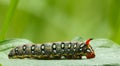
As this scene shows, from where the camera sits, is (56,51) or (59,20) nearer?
(56,51)

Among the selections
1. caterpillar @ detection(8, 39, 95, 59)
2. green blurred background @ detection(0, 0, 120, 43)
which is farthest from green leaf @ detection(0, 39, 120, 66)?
green blurred background @ detection(0, 0, 120, 43)

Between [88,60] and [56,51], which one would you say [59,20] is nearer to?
[56,51]

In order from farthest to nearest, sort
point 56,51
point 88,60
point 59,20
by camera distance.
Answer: point 59,20, point 56,51, point 88,60

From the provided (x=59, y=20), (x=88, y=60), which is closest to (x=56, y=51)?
(x=88, y=60)

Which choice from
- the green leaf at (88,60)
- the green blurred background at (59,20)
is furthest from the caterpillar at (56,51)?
the green blurred background at (59,20)

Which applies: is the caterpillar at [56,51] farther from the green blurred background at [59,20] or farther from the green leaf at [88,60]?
the green blurred background at [59,20]

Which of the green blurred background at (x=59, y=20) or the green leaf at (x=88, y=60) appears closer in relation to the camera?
the green leaf at (x=88, y=60)
